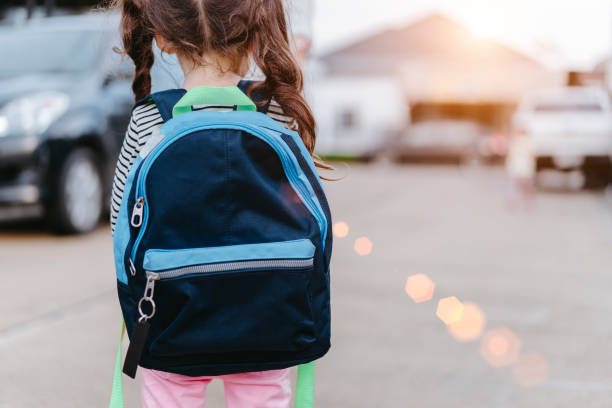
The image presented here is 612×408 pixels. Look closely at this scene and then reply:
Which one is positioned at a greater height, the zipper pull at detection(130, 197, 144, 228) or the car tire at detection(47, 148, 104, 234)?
the zipper pull at detection(130, 197, 144, 228)

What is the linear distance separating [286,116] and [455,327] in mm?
3024

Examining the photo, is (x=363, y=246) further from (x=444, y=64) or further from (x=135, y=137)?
(x=444, y=64)

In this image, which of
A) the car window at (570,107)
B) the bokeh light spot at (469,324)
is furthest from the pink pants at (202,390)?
the car window at (570,107)

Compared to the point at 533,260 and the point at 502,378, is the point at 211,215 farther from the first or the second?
the point at 533,260

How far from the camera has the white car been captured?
46.9 ft

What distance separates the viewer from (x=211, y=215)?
64.6 inches

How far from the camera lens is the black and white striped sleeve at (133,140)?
1771 mm

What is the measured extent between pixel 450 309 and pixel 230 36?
3742mm

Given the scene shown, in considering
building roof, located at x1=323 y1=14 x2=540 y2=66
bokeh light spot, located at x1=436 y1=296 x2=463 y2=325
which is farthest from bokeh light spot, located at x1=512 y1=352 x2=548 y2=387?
building roof, located at x1=323 y1=14 x2=540 y2=66

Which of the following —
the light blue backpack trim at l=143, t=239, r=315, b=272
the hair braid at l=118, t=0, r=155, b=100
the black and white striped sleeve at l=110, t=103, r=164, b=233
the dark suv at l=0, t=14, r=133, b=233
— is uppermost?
the hair braid at l=118, t=0, r=155, b=100

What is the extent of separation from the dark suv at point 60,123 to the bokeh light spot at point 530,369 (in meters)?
4.04

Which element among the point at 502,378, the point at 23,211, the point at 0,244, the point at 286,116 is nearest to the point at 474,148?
the point at 23,211

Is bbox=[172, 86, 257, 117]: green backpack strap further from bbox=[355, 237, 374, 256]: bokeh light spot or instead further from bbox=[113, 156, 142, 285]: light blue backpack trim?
bbox=[355, 237, 374, 256]: bokeh light spot

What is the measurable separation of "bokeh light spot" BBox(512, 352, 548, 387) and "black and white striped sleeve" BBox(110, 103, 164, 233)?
243 cm
